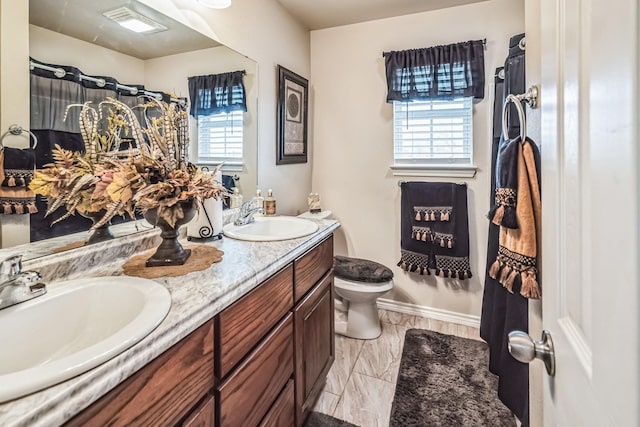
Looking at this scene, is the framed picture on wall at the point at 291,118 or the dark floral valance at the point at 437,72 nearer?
the dark floral valance at the point at 437,72

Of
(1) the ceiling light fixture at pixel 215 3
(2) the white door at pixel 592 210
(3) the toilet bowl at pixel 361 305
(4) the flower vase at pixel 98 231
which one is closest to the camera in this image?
(2) the white door at pixel 592 210

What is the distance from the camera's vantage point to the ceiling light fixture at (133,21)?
1.31 metres

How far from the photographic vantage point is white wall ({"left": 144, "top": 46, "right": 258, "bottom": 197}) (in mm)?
1496

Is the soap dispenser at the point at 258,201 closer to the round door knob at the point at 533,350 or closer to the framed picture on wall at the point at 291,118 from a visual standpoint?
the framed picture on wall at the point at 291,118

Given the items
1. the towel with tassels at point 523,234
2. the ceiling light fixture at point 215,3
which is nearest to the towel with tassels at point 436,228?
the towel with tassels at point 523,234

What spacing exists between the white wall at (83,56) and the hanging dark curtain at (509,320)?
5.50ft

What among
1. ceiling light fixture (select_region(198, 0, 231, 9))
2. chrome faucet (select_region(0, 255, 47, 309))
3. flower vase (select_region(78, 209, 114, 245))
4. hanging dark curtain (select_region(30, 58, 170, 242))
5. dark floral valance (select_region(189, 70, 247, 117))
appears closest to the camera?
chrome faucet (select_region(0, 255, 47, 309))

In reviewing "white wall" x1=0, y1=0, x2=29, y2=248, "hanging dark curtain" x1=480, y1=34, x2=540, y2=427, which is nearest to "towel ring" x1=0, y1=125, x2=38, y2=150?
"white wall" x1=0, y1=0, x2=29, y2=248

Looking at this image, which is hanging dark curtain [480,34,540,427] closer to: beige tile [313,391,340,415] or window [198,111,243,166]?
beige tile [313,391,340,415]

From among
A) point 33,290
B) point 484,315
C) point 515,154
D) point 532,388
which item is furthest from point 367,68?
point 33,290

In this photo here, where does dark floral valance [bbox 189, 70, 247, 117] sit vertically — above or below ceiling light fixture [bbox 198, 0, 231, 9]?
below

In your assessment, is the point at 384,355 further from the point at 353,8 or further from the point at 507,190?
the point at 353,8

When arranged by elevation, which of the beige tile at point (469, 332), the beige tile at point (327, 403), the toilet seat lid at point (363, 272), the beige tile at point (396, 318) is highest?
the toilet seat lid at point (363, 272)

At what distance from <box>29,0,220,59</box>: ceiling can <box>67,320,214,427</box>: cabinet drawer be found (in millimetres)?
1103
